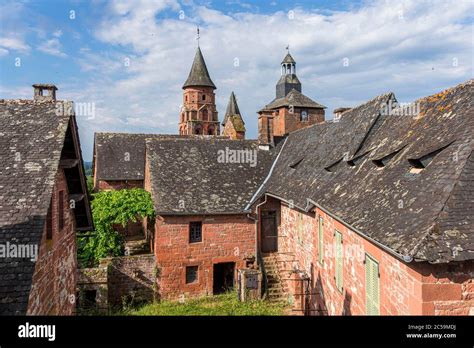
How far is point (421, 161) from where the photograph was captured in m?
9.47

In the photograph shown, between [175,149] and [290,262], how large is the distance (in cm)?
1003

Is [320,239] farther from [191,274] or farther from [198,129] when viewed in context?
[198,129]

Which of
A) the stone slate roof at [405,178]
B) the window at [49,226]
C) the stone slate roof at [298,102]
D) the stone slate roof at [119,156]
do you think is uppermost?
the stone slate roof at [298,102]

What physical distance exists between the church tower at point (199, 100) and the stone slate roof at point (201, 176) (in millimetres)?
29364

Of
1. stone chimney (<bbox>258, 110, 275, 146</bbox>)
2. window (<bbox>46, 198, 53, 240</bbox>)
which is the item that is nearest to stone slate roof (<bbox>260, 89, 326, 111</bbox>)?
stone chimney (<bbox>258, 110, 275, 146</bbox>)

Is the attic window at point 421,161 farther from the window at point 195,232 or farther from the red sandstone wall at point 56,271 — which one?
the window at point 195,232

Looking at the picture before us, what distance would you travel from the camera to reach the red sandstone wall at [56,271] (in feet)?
27.5

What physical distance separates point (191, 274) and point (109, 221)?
553 cm

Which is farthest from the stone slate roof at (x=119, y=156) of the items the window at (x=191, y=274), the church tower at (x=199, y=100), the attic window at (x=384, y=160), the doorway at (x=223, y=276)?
the attic window at (x=384, y=160)

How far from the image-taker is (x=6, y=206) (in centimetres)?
771
